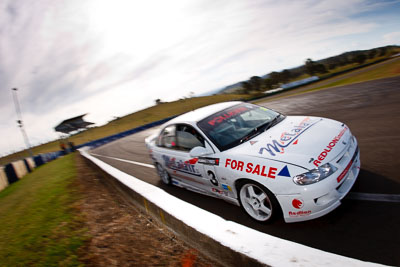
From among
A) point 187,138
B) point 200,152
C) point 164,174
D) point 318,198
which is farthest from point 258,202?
point 164,174

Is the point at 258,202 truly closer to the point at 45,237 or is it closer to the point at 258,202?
the point at 258,202

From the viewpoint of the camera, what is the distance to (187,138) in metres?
4.16

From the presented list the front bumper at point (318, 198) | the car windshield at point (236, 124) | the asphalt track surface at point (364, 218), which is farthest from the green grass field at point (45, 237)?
the front bumper at point (318, 198)

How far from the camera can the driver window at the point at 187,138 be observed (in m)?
3.88

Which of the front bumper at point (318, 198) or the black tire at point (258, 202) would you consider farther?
the black tire at point (258, 202)

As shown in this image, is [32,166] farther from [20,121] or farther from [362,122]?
[362,122]

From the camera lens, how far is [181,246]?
257 cm

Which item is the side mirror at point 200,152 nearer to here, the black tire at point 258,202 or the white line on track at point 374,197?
the black tire at point 258,202

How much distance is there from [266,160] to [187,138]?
5.64 ft

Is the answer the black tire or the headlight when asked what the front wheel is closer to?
the black tire

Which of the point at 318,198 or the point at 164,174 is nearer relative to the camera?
the point at 318,198

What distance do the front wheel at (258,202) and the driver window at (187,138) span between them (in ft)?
3.37

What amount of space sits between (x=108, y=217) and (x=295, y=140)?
3151 mm

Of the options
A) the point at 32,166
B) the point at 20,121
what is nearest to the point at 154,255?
the point at 32,166
